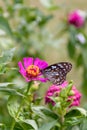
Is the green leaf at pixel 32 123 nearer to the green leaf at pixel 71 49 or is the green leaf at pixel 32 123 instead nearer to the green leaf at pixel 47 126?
the green leaf at pixel 47 126

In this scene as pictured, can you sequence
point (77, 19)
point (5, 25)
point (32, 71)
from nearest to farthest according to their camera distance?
point (32, 71) → point (5, 25) → point (77, 19)

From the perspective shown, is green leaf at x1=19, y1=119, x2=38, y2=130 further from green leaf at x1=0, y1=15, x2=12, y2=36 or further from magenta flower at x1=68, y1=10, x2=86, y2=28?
magenta flower at x1=68, y1=10, x2=86, y2=28

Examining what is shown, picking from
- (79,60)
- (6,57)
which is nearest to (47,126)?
(6,57)

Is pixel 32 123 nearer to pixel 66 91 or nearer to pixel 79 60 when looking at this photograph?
pixel 66 91

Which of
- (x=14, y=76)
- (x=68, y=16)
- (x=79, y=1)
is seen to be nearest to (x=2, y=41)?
(x=14, y=76)

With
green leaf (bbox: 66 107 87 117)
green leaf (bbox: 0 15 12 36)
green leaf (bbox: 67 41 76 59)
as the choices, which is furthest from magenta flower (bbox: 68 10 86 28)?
green leaf (bbox: 66 107 87 117)

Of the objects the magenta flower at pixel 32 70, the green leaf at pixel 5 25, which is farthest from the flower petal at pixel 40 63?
the green leaf at pixel 5 25

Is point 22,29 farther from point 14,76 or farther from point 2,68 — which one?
point 2,68
